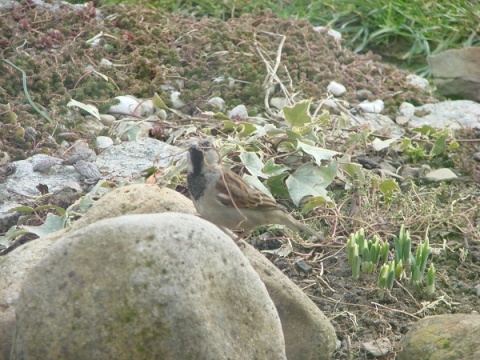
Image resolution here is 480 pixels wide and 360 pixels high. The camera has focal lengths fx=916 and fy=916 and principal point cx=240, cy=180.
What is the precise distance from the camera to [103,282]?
11.3 ft

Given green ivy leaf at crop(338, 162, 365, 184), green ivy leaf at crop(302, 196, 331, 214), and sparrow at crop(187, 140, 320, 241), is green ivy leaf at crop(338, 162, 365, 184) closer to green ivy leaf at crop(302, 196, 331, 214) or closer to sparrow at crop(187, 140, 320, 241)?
green ivy leaf at crop(302, 196, 331, 214)

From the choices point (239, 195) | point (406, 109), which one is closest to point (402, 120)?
point (406, 109)

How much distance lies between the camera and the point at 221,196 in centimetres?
465

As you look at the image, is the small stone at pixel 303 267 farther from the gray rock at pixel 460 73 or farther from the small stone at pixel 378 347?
the gray rock at pixel 460 73

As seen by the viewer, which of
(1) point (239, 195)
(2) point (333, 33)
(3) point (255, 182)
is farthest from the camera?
(2) point (333, 33)

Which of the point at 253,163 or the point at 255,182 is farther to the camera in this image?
the point at 253,163

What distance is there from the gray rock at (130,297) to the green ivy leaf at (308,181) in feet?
6.97

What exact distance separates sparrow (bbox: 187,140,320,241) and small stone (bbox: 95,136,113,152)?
65.8 inches

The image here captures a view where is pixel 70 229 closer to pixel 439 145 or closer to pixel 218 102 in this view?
pixel 218 102

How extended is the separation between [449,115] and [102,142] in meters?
3.01

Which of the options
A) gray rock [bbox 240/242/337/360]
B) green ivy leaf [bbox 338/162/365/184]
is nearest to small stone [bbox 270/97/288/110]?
green ivy leaf [bbox 338/162/365/184]

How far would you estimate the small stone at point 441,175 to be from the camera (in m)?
6.46

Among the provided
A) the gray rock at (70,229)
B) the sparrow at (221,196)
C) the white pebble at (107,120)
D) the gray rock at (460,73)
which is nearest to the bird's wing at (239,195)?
the sparrow at (221,196)

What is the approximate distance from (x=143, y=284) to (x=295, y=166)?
9.37 feet
